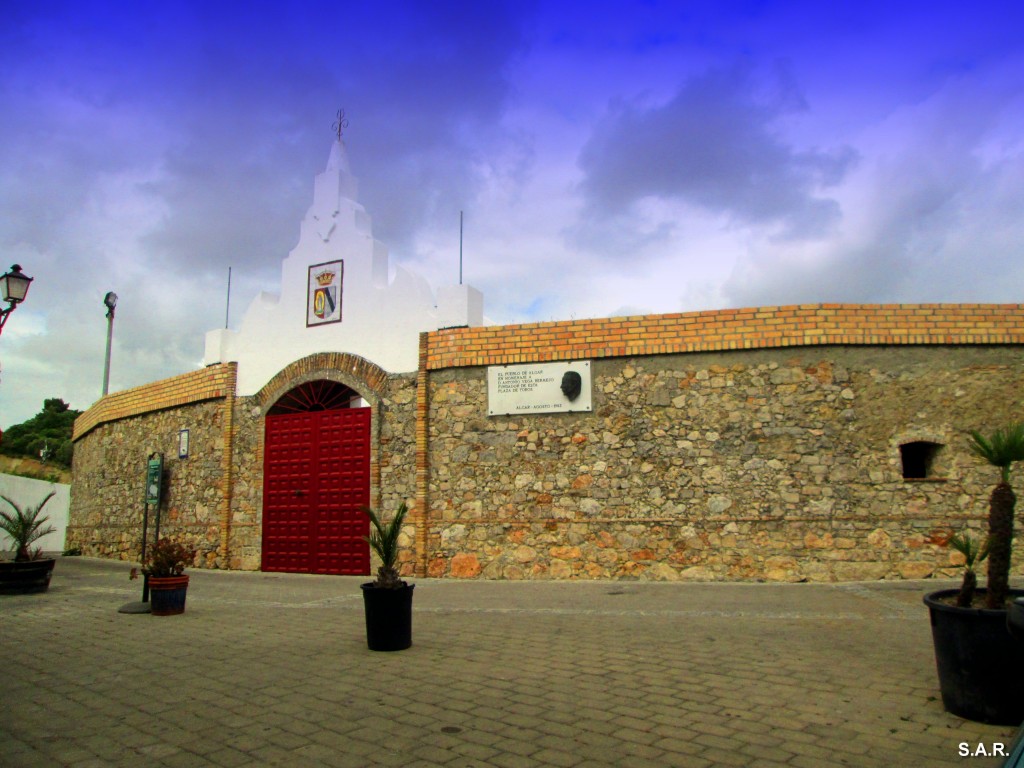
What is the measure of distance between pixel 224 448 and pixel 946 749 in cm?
1345

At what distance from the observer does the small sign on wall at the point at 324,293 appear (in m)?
13.9

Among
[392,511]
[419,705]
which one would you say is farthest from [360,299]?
[419,705]

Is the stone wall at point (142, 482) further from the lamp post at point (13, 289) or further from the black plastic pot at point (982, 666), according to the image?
the black plastic pot at point (982, 666)

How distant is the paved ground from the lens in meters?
3.91

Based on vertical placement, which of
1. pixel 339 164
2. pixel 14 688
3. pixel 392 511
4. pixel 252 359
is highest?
pixel 339 164

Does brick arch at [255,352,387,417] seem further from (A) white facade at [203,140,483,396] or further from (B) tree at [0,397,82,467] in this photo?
(B) tree at [0,397,82,467]

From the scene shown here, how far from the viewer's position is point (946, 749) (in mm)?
3838

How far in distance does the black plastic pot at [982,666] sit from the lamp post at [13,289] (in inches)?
455

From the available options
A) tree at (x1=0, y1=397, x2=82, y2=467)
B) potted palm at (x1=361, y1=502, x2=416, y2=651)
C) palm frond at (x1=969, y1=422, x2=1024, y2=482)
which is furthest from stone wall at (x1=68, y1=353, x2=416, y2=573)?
tree at (x1=0, y1=397, x2=82, y2=467)

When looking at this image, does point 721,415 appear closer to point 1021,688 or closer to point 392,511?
point 392,511

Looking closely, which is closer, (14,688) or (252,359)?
(14,688)

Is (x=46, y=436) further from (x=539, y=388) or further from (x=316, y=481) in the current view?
(x=539, y=388)

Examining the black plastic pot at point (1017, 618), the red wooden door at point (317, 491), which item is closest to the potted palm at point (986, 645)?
the black plastic pot at point (1017, 618)

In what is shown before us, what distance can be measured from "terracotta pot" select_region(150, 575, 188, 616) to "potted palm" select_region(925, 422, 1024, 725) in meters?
7.59
